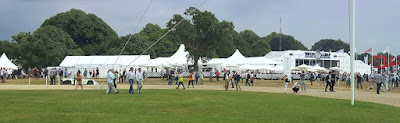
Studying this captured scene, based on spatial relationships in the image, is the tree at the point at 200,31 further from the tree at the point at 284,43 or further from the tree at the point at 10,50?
the tree at the point at 284,43

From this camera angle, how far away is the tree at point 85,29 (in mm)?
96188

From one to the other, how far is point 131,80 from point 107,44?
70191 millimetres

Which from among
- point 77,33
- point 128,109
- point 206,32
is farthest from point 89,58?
point 128,109

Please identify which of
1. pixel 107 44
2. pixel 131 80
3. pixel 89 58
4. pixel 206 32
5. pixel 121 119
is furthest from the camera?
pixel 107 44

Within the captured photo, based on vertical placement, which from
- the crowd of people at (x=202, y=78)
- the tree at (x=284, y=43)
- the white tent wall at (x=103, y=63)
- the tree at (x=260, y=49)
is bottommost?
the crowd of people at (x=202, y=78)

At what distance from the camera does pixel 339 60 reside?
327 ft

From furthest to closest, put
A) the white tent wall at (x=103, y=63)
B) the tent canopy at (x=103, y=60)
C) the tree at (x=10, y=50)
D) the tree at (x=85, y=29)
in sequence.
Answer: the tree at (x=85, y=29), the tree at (x=10, y=50), the tent canopy at (x=103, y=60), the white tent wall at (x=103, y=63)

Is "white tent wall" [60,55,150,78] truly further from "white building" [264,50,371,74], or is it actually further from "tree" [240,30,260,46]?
"tree" [240,30,260,46]

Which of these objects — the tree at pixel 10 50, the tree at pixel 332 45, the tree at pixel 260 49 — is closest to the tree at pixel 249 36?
the tree at pixel 260 49

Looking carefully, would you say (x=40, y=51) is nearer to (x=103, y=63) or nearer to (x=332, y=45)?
(x=103, y=63)

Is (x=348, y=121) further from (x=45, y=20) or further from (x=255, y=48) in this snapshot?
(x=255, y=48)

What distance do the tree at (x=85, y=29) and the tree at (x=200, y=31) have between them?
4107 centimetres

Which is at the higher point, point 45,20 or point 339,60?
point 45,20

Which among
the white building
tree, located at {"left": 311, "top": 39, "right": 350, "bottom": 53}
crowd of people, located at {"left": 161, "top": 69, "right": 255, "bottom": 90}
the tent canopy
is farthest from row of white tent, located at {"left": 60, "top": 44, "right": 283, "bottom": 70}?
tree, located at {"left": 311, "top": 39, "right": 350, "bottom": 53}
